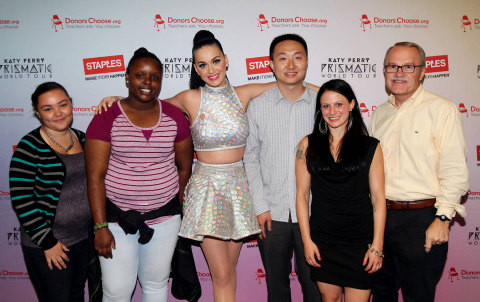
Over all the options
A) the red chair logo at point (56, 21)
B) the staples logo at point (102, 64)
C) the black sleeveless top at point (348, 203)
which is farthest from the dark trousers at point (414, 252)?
the red chair logo at point (56, 21)

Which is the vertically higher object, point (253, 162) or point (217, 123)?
point (217, 123)

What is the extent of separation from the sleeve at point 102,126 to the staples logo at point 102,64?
1.05 metres

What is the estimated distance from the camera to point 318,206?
1.90 meters

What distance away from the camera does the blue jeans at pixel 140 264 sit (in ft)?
6.29

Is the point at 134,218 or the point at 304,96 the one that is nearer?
the point at 134,218

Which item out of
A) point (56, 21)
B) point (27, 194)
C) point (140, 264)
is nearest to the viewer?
point (27, 194)

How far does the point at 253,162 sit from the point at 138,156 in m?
0.75

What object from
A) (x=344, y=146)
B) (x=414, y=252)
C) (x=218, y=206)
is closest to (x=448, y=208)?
(x=414, y=252)

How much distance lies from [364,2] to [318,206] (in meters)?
1.99

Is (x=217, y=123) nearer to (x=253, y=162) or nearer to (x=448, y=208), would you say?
(x=253, y=162)

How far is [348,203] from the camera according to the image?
1.82 meters

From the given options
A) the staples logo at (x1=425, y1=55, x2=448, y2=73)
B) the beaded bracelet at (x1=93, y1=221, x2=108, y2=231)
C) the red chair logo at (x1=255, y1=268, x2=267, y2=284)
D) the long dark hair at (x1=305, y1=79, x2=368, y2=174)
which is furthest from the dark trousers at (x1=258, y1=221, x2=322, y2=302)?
the staples logo at (x1=425, y1=55, x2=448, y2=73)

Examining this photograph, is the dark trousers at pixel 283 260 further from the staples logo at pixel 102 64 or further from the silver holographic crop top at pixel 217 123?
the staples logo at pixel 102 64

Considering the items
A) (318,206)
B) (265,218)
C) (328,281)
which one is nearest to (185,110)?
(265,218)
